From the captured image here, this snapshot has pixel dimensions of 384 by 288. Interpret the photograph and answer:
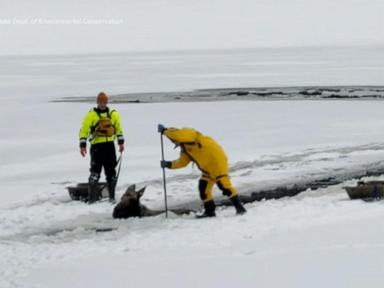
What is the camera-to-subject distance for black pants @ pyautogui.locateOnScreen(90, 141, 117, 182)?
1026cm

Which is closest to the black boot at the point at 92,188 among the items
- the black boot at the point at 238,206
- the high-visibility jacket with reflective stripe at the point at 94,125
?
the high-visibility jacket with reflective stripe at the point at 94,125

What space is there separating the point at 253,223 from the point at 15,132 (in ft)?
41.1

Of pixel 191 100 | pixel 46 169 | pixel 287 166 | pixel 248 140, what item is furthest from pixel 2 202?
pixel 191 100

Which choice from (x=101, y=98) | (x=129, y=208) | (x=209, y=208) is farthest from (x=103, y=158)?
(x=209, y=208)

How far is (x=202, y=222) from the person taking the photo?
8.67 meters

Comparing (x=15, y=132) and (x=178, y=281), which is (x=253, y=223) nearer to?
(x=178, y=281)

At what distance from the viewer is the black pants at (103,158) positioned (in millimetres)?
10258

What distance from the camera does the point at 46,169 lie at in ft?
45.2

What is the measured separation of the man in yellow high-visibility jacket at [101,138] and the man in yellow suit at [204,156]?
161 cm

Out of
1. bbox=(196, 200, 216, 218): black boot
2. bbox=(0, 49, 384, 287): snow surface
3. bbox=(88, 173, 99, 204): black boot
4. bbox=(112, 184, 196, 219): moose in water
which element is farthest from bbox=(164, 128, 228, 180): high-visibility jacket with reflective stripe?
bbox=(88, 173, 99, 204): black boot

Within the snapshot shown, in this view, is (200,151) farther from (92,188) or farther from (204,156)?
(92,188)

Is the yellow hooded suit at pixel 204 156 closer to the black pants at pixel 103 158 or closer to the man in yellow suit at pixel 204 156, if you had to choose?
the man in yellow suit at pixel 204 156

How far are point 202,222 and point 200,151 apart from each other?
0.85m

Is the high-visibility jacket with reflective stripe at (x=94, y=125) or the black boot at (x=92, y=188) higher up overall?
the high-visibility jacket with reflective stripe at (x=94, y=125)
